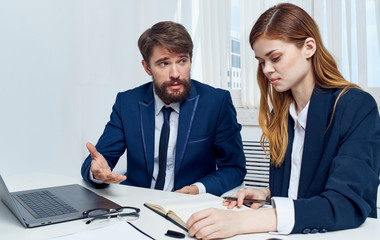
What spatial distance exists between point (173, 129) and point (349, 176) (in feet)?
3.40

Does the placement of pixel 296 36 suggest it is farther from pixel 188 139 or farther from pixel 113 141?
pixel 113 141

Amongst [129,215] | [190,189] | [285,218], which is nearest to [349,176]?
[285,218]

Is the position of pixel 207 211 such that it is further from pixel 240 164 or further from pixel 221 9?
pixel 221 9

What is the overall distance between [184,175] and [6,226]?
94 centimetres

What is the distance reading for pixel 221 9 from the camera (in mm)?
3037

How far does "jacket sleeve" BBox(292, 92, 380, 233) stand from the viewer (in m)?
0.95

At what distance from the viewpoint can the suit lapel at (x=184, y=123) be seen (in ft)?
5.97

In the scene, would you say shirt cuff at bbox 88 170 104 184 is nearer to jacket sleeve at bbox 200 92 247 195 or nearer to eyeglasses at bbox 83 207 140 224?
eyeglasses at bbox 83 207 140 224

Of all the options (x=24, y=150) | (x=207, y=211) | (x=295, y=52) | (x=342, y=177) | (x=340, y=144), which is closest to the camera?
(x=207, y=211)

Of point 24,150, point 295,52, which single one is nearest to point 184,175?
point 295,52

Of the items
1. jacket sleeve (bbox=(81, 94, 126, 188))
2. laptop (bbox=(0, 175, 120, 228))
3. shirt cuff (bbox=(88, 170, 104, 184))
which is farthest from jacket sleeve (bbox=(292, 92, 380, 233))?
jacket sleeve (bbox=(81, 94, 126, 188))

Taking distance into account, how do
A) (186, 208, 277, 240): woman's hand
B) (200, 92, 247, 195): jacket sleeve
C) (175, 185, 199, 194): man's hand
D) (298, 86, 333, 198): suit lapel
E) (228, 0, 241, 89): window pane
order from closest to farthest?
1. (186, 208, 277, 240): woman's hand
2. (298, 86, 333, 198): suit lapel
3. (175, 185, 199, 194): man's hand
4. (200, 92, 247, 195): jacket sleeve
5. (228, 0, 241, 89): window pane

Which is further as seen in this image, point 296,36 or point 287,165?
point 287,165

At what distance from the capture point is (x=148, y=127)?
73.7 inches
